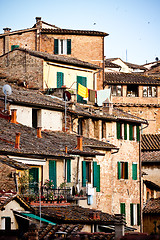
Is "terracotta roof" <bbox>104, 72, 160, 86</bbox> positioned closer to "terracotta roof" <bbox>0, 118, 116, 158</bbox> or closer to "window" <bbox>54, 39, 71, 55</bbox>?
"window" <bbox>54, 39, 71, 55</bbox>

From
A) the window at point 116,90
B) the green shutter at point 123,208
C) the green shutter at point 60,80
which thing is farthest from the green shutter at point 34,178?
the window at point 116,90

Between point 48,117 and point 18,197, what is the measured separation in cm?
1455

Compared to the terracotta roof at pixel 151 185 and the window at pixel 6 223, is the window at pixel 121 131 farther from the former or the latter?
the window at pixel 6 223

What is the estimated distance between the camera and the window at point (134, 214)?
4894cm

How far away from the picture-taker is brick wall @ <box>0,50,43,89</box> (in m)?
50.1

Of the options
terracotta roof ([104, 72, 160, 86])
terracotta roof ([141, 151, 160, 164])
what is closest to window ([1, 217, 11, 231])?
terracotta roof ([141, 151, 160, 164])

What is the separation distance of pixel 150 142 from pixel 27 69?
44.1 ft

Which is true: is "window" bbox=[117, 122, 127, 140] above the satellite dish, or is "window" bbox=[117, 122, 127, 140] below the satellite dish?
below

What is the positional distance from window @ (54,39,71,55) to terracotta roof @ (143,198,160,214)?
12.2m

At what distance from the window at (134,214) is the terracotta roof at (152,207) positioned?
156 inches

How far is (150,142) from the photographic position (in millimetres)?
59688

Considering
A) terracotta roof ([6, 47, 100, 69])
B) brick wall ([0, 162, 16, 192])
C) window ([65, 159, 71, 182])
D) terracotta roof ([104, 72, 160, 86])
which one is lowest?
brick wall ([0, 162, 16, 192])

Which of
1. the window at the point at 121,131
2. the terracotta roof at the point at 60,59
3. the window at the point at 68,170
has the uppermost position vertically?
the terracotta roof at the point at 60,59

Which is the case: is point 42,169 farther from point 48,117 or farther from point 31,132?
point 48,117
